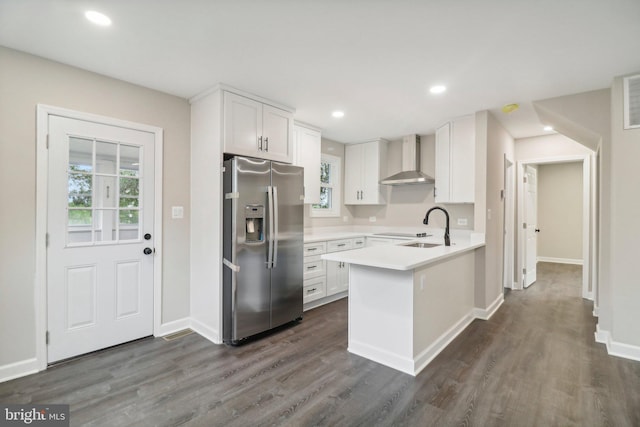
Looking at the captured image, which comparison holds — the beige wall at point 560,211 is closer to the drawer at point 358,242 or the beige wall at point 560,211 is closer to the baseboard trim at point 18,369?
the drawer at point 358,242

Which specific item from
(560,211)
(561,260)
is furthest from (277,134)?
(561,260)

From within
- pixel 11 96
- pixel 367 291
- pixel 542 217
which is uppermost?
pixel 11 96

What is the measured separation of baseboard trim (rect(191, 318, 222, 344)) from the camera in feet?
9.32

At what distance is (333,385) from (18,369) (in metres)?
2.40

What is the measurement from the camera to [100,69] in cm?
253

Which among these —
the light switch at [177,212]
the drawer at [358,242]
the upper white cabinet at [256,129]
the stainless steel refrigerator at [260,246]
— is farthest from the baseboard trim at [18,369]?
the drawer at [358,242]

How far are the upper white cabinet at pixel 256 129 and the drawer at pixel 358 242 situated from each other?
1728 mm

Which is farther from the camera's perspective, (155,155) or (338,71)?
(155,155)

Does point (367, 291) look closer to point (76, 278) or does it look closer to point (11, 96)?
point (76, 278)

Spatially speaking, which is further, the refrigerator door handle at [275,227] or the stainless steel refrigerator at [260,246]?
the refrigerator door handle at [275,227]

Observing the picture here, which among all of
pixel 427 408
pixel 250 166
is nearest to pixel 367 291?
pixel 427 408

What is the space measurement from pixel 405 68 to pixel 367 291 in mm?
1931

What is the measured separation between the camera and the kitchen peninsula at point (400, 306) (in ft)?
7.56

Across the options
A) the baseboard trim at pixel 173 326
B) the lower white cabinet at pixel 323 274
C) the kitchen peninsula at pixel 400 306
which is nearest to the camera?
the kitchen peninsula at pixel 400 306
